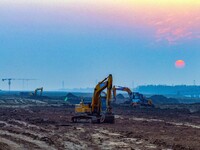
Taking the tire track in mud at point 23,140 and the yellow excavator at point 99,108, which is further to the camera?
the yellow excavator at point 99,108

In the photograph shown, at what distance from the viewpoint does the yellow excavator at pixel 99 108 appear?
31.0 meters

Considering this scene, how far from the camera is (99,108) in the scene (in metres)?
32.3

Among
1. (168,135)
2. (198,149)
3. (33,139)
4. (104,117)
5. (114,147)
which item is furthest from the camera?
(104,117)

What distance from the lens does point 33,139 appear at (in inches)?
843

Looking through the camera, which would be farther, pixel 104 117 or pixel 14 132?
pixel 104 117

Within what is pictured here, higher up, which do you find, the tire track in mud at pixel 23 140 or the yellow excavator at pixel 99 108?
the yellow excavator at pixel 99 108

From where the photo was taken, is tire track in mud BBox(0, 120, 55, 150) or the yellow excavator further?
the yellow excavator

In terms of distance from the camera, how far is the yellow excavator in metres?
31.0

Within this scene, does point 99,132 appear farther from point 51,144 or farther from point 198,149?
point 198,149

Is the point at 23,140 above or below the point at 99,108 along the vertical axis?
below

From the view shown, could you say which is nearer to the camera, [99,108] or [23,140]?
[23,140]

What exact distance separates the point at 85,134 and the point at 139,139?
3.82 metres

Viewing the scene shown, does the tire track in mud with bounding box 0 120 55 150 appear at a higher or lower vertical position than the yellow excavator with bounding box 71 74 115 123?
lower

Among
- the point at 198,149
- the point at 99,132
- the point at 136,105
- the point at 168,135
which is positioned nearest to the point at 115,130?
the point at 99,132
